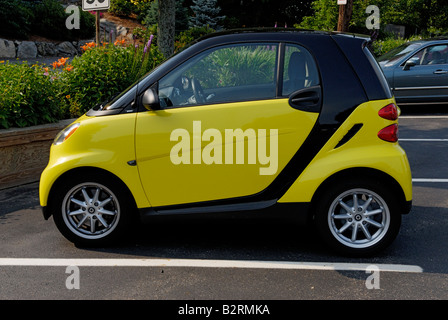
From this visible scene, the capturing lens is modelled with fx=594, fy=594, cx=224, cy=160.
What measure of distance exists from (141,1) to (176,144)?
1887 centimetres

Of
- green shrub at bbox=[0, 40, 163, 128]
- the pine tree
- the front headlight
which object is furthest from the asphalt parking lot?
the pine tree

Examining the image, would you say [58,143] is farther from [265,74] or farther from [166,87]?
[265,74]

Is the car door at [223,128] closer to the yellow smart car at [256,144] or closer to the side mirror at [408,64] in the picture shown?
the yellow smart car at [256,144]

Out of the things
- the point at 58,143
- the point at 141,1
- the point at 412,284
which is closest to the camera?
the point at 412,284

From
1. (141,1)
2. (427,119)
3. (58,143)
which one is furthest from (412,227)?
(141,1)

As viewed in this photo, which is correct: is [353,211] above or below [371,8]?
below

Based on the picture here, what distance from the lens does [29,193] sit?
6.85 metres

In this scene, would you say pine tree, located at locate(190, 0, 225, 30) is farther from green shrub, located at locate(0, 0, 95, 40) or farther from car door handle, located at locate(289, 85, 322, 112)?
car door handle, located at locate(289, 85, 322, 112)

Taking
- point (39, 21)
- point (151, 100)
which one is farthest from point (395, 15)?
point (151, 100)

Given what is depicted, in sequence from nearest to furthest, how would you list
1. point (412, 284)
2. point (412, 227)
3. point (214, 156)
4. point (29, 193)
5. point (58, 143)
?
point (412, 284) → point (214, 156) → point (58, 143) → point (412, 227) → point (29, 193)

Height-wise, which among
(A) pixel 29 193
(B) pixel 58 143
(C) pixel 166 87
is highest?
(C) pixel 166 87

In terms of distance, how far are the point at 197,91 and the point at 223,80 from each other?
0.24 meters

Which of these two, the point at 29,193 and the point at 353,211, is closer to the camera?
the point at 353,211

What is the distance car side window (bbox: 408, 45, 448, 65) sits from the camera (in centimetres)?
1305
